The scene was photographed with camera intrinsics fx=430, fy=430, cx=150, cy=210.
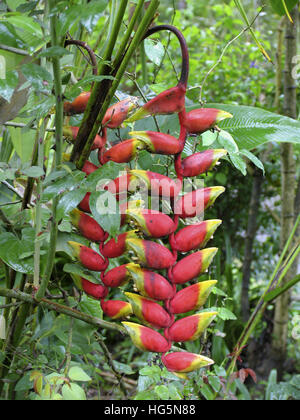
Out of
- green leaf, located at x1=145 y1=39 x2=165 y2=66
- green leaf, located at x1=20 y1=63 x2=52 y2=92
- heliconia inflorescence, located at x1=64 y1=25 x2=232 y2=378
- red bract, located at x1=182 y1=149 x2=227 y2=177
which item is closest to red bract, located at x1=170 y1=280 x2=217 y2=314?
heliconia inflorescence, located at x1=64 y1=25 x2=232 y2=378

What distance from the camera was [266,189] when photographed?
5.73 feet

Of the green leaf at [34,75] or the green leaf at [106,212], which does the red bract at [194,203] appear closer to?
the green leaf at [106,212]

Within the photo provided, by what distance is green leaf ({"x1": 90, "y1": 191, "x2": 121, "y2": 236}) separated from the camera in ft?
1.20

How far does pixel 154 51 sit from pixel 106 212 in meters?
0.30

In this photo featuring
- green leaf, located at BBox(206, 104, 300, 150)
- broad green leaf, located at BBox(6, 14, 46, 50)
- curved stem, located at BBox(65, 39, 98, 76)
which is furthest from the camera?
green leaf, located at BBox(206, 104, 300, 150)

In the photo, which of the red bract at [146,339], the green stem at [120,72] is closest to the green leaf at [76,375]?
the red bract at [146,339]

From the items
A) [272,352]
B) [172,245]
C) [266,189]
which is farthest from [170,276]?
[266,189]

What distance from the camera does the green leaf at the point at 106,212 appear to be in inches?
14.3

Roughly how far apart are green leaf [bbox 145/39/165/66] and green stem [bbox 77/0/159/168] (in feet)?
0.53

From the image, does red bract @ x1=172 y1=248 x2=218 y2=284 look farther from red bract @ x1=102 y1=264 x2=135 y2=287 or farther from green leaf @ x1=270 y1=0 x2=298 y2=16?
green leaf @ x1=270 y1=0 x2=298 y2=16

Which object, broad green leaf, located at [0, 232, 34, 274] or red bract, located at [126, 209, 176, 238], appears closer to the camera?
red bract, located at [126, 209, 176, 238]

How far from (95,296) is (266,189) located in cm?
141

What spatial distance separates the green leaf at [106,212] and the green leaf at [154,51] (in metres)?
0.27

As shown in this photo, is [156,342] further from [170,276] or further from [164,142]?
[164,142]
